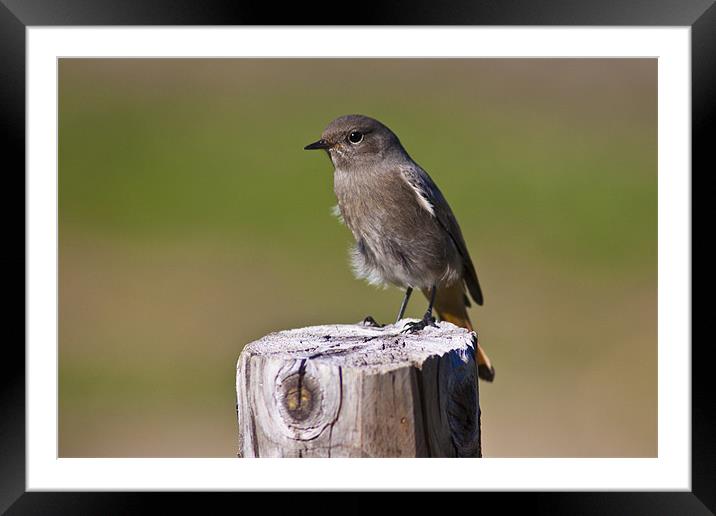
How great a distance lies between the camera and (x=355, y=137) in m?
5.95

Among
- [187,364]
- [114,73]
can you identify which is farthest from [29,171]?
[114,73]

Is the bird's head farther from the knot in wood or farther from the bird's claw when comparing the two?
the knot in wood

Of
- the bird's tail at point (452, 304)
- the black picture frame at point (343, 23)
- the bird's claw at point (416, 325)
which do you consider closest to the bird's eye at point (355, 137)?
the bird's tail at point (452, 304)

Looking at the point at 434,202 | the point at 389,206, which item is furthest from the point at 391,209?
the point at 434,202

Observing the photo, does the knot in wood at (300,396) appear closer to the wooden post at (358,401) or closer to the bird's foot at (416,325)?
the wooden post at (358,401)

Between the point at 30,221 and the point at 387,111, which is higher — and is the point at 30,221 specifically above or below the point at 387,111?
below

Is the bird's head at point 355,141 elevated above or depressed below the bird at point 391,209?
above

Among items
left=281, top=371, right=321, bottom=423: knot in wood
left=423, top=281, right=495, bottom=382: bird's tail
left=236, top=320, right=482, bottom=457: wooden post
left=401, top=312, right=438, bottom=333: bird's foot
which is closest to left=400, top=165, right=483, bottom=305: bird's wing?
left=423, top=281, right=495, bottom=382: bird's tail

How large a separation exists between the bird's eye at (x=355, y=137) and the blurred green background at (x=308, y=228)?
314 cm

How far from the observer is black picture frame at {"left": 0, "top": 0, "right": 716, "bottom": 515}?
394 centimetres

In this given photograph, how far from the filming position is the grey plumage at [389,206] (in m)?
5.91

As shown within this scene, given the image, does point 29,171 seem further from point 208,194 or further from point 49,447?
point 208,194

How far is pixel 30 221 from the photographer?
4.16 m

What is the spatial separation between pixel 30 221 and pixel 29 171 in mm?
237
